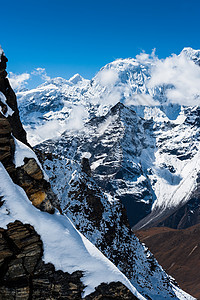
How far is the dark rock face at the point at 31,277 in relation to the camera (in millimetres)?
16328

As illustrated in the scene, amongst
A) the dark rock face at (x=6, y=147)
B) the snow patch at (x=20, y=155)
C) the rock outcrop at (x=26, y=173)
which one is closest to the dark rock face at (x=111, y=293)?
the rock outcrop at (x=26, y=173)

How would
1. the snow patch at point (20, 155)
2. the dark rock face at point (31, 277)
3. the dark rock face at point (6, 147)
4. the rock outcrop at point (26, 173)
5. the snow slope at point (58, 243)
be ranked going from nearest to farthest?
the dark rock face at point (31, 277)
the snow slope at point (58, 243)
the rock outcrop at point (26, 173)
the dark rock face at point (6, 147)
the snow patch at point (20, 155)

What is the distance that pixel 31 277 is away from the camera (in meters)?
16.6

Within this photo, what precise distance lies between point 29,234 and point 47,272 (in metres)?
2.23

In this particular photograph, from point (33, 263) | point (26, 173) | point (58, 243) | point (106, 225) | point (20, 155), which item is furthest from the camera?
point (106, 225)

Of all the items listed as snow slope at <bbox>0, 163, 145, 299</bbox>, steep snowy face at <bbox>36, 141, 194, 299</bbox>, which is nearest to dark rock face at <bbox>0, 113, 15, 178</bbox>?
snow slope at <bbox>0, 163, 145, 299</bbox>

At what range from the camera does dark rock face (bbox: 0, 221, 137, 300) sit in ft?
53.6

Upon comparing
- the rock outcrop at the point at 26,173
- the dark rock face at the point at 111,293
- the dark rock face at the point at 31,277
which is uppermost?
the rock outcrop at the point at 26,173

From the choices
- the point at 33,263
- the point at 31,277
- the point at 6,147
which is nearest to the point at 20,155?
the point at 6,147

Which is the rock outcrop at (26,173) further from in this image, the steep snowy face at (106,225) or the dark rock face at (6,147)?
the steep snowy face at (106,225)

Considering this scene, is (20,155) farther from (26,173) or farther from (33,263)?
(33,263)

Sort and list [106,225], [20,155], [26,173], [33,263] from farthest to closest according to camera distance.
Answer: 1. [106,225]
2. [20,155]
3. [26,173]
4. [33,263]

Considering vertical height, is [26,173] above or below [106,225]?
above

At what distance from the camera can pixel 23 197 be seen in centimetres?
1844
